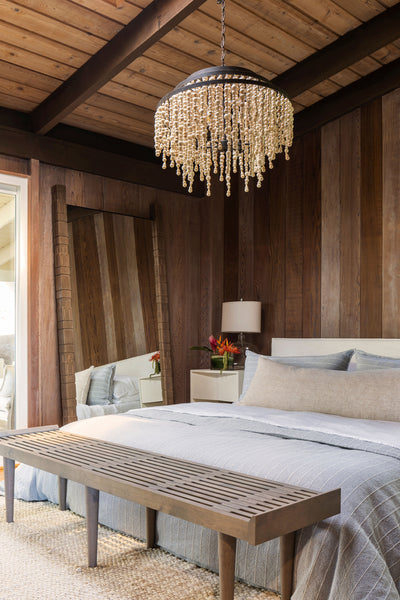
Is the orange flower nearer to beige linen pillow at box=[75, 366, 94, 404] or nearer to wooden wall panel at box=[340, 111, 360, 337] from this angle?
wooden wall panel at box=[340, 111, 360, 337]

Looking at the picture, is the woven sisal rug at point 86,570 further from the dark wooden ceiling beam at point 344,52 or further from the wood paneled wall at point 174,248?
the dark wooden ceiling beam at point 344,52

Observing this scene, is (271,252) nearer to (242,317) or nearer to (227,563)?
(242,317)

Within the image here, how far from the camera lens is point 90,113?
4.10m

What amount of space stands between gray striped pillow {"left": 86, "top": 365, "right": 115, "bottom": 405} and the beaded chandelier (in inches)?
73.1

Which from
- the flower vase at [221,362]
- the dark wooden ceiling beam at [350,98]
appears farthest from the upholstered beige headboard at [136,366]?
the dark wooden ceiling beam at [350,98]

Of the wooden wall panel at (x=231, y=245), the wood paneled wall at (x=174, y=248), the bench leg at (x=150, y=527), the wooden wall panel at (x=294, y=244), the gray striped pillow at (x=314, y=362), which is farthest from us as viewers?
the wooden wall panel at (x=231, y=245)

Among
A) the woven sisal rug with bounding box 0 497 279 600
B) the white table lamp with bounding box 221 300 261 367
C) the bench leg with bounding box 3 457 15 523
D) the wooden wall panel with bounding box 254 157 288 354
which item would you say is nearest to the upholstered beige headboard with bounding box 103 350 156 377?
the white table lamp with bounding box 221 300 261 367

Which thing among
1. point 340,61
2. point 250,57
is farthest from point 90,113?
point 340,61

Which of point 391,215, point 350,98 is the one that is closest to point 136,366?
point 391,215

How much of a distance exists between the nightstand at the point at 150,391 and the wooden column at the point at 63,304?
23.6 inches

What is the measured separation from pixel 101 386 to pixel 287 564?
2.52 metres

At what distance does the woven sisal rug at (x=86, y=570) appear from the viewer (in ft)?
6.35

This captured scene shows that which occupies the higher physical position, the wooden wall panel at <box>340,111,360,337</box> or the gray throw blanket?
the wooden wall panel at <box>340,111,360,337</box>

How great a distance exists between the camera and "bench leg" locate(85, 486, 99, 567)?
2.13 meters
